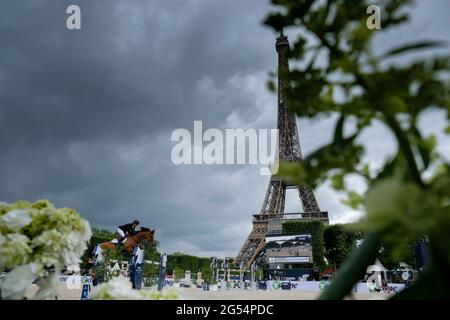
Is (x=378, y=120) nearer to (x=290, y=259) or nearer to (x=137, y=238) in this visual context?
(x=137, y=238)

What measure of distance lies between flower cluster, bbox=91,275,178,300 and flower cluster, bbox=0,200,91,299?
0.51ft

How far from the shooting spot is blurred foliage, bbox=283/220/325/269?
33844mm

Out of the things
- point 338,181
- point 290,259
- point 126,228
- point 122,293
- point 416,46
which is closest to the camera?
point 416,46

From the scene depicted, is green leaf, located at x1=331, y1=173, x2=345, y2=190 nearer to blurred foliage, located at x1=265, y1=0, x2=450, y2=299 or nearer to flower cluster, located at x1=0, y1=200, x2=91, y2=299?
blurred foliage, located at x1=265, y1=0, x2=450, y2=299

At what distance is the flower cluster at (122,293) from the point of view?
3.26 feet

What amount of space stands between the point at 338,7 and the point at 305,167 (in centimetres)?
29

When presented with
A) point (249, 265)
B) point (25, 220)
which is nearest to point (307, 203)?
point (249, 265)

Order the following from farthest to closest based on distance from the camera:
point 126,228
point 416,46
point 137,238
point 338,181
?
point 126,228
point 137,238
point 338,181
point 416,46

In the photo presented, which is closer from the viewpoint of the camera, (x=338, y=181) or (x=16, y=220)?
(x=338, y=181)

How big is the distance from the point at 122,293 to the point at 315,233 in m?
34.6

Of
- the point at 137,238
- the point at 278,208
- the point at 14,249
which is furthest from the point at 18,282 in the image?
the point at 278,208

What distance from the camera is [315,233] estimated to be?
3384 cm

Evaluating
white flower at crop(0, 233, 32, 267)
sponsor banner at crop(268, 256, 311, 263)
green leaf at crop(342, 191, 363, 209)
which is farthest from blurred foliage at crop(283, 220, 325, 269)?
green leaf at crop(342, 191, 363, 209)
